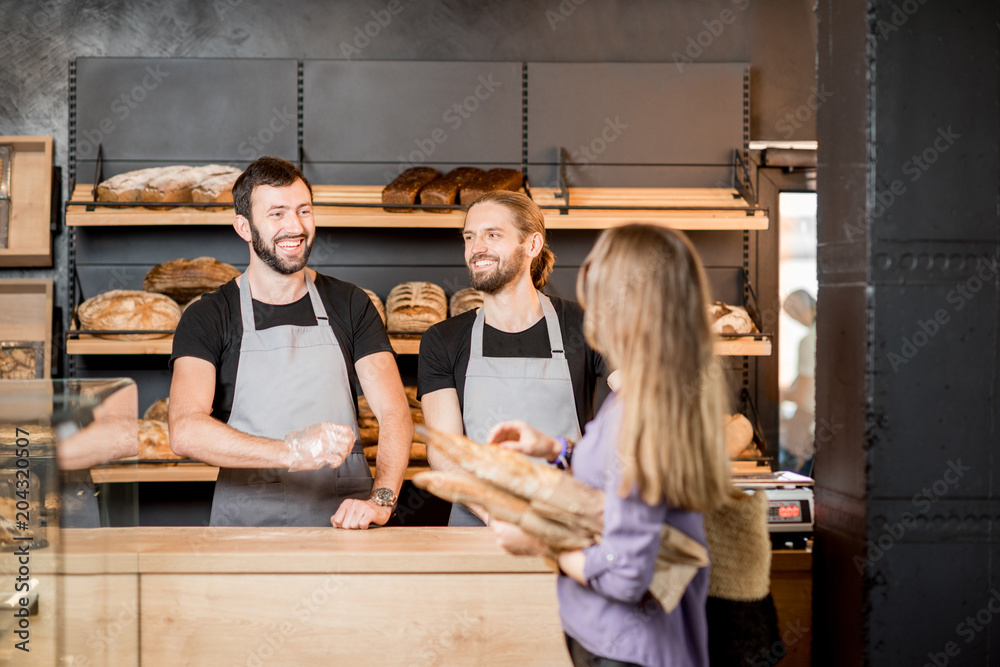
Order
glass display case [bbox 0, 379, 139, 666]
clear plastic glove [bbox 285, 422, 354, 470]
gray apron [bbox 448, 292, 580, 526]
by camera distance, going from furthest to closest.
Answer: gray apron [bbox 448, 292, 580, 526]
clear plastic glove [bbox 285, 422, 354, 470]
glass display case [bbox 0, 379, 139, 666]

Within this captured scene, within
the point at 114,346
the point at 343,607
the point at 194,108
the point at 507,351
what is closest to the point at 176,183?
the point at 194,108

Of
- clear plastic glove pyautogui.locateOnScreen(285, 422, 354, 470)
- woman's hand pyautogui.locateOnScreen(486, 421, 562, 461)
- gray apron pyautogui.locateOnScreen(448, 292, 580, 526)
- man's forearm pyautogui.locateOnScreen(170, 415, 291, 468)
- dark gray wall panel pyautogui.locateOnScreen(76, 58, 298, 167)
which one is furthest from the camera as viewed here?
dark gray wall panel pyautogui.locateOnScreen(76, 58, 298, 167)

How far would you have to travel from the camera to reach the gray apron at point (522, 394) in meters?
2.15

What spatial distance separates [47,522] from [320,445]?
0.69 meters

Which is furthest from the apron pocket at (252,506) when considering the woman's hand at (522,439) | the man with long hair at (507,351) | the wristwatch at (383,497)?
the woman's hand at (522,439)

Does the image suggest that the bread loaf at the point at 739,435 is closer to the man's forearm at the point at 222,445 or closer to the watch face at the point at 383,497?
the watch face at the point at 383,497

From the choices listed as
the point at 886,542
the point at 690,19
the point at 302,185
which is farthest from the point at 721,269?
the point at 886,542

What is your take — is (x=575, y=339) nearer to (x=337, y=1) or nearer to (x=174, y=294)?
(x=174, y=294)

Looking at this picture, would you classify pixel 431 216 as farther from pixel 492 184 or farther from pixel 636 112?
pixel 636 112

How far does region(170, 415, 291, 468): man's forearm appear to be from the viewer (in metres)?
1.88

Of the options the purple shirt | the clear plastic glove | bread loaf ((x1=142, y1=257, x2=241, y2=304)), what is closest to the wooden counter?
the clear plastic glove

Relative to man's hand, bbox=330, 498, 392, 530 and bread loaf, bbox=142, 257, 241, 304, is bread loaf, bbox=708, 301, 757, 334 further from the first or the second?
bread loaf, bbox=142, 257, 241, 304

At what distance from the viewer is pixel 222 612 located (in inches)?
59.1

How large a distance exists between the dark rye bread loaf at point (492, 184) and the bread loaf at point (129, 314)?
107 centimetres
